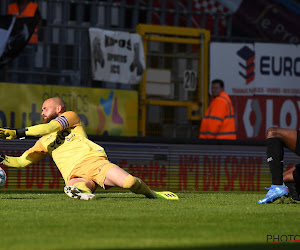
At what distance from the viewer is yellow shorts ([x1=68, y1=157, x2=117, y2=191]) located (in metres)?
9.19

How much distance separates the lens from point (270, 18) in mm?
20594

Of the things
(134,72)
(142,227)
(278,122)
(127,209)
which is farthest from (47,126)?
(278,122)

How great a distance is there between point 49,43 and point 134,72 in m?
1.97

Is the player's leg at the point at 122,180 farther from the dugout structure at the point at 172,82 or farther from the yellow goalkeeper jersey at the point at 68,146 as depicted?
the dugout structure at the point at 172,82

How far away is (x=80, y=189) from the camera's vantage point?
29.6 feet

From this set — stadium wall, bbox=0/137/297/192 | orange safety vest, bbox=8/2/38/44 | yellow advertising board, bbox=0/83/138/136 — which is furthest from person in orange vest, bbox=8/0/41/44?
stadium wall, bbox=0/137/297/192

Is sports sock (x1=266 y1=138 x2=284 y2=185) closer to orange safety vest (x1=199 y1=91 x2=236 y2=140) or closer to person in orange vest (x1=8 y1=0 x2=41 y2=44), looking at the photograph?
orange safety vest (x1=199 y1=91 x2=236 y2=140)

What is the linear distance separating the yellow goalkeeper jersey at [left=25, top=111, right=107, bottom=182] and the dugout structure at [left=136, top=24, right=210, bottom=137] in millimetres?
8672

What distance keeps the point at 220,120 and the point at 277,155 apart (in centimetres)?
823

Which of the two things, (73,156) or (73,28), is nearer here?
(73,156)

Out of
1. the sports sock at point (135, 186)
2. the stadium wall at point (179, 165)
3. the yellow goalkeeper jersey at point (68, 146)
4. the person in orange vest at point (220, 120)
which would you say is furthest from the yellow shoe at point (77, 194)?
the person in orange vest at point (220, 120)

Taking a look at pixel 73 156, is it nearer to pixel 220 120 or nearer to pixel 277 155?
pixel 277 155

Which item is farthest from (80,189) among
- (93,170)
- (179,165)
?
(179,165)

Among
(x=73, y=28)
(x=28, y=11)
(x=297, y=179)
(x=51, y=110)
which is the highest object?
(x=28, y=11)
